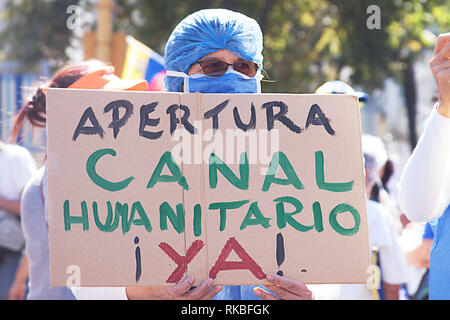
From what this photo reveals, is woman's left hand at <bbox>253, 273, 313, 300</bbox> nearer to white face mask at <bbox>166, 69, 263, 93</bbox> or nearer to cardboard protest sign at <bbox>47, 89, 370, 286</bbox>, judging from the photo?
cardboard protest sign at <bbox>47, 89, 370, 286</bbox>

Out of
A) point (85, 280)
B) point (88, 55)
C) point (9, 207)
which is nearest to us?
point (85, 280)

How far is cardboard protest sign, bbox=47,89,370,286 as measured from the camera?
2.08 metres

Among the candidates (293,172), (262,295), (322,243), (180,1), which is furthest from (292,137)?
(180,1)

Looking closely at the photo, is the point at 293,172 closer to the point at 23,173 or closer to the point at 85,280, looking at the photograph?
the point at 85,280

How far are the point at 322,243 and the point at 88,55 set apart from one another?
538cm

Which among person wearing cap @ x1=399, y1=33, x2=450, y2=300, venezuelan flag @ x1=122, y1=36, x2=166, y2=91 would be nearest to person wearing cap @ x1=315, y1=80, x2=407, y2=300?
venezuelan flag @ x1=122, y1=36, x2=166, y2=91

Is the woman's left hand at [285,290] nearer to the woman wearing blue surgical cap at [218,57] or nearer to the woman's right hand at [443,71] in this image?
the woman wearing blue surgical cap at [218,57]

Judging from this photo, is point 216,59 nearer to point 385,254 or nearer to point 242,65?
point 242,65

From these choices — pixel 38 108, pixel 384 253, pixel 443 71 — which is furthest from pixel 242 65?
pixel 384 253

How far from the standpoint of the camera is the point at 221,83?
7.85 ft

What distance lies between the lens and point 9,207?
14.3 feet

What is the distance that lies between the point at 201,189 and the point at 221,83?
453 mm

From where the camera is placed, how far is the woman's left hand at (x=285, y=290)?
208 cm

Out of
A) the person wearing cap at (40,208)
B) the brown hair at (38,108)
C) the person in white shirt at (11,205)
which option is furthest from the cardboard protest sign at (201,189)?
the person in white shirt at (11,205)
